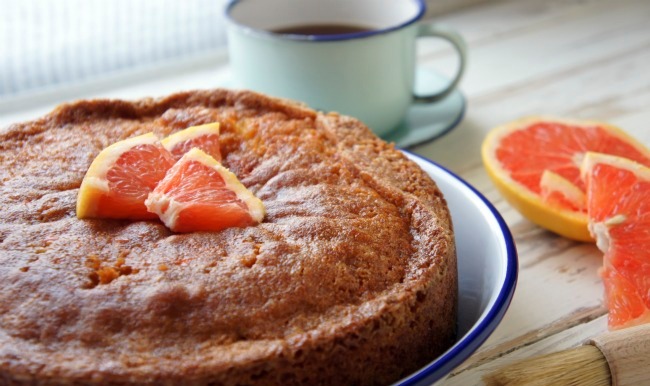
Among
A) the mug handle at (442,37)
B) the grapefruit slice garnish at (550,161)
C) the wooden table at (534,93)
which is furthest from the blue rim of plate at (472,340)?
the mug handle at (442,37)

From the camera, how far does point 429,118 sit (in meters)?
2.24

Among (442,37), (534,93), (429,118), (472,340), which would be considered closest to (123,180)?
(472,340)

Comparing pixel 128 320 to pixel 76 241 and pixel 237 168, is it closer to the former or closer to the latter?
pixel 76 241

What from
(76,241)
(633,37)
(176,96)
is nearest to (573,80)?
(633,37)

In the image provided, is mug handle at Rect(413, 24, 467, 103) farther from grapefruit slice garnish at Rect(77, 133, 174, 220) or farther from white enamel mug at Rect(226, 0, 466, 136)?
grapefruit slice garnish at Rect(77, 133, 174, 220)

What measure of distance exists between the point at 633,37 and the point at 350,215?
2069mm

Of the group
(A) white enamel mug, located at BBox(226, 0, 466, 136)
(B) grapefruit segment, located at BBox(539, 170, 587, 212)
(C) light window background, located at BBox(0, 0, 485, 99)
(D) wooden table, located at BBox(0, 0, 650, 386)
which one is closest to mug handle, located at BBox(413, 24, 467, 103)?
(A) white enamel mug, located at BBox(226, 0, 466, 136)

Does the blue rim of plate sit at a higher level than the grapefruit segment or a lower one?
higher

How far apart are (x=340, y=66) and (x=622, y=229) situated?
31.6 inches

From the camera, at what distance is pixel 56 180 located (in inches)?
53.1

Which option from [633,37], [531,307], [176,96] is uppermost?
[176,96]

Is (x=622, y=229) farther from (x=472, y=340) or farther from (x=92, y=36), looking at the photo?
(x=92, y=36)

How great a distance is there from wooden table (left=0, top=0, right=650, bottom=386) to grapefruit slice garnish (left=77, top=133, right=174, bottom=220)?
0.61 meters

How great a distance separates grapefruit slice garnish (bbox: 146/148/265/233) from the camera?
124cm
